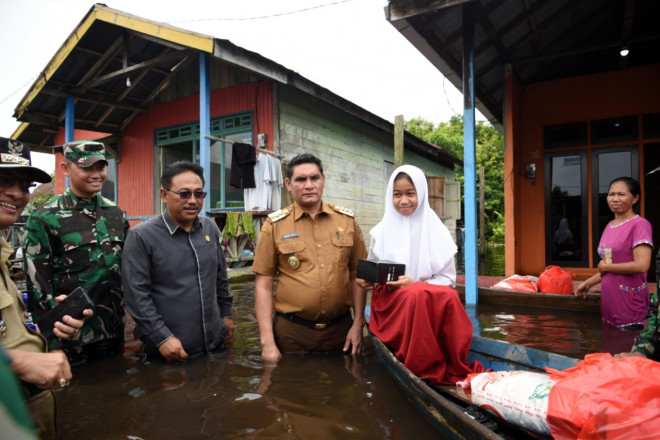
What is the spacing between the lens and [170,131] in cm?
1138

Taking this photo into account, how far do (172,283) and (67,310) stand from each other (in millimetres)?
1001

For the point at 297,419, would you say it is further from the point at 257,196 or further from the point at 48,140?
the point at 48,140

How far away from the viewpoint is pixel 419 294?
272 centimetres

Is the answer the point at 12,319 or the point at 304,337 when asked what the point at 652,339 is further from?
the point at 12,319

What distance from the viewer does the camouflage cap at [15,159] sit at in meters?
1.84

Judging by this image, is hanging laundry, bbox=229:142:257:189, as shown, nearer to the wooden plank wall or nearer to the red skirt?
the wooden plank wall

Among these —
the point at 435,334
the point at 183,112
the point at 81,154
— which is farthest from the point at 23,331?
the point at 183,112

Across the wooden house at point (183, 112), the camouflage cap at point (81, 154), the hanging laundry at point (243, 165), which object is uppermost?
the wooden house at point (183, 112)

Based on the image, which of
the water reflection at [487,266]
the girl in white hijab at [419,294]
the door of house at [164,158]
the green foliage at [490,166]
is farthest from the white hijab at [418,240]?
the green foliage at [490,166]

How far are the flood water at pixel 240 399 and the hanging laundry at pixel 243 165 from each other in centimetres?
531

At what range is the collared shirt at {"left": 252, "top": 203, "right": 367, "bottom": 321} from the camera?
319 centimetres

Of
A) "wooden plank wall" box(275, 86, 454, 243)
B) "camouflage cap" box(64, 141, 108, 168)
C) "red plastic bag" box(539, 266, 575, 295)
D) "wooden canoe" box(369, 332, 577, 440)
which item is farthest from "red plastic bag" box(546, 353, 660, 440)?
"wooden plank wall" box(275, 86, 454, 243)

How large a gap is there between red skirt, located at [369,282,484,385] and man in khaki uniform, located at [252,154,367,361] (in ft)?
1.97

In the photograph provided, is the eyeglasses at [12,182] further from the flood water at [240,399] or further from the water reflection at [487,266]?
the water reflection at [487,266]
